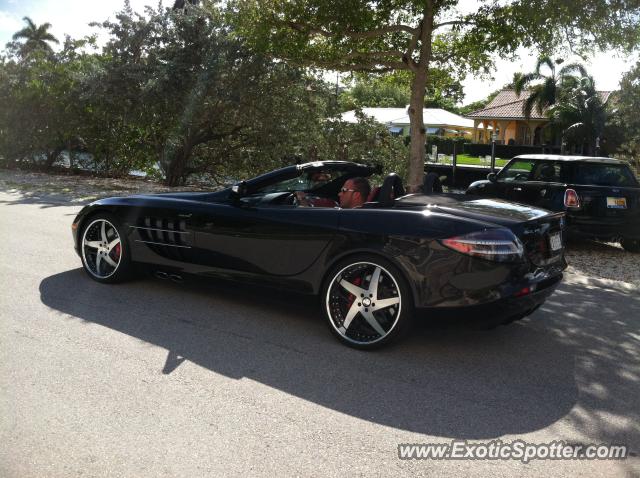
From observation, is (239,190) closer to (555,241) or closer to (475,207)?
(475,207)

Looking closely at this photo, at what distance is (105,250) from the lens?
20.0ft

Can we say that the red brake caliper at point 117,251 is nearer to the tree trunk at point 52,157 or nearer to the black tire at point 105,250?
the black tire at point 105,250

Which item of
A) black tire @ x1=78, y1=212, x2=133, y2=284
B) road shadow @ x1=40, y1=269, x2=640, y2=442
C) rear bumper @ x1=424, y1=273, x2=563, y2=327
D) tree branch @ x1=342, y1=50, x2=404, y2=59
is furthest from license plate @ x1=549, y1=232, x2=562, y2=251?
tree branch @ x1=342, y1=50, x2=404, y2=59

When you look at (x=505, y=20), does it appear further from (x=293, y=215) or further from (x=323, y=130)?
(x=293, y=215)

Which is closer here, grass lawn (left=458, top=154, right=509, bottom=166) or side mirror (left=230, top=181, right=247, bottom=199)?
side mirror (left=230, top=181, right=247, bottom=199)

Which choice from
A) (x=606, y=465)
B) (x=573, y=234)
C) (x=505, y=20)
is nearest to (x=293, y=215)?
(x=606, y=465)

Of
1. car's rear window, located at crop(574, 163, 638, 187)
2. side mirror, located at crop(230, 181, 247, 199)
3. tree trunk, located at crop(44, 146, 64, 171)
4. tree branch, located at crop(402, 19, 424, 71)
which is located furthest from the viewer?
tree trunk, located at crop(44, 146, 64, 171)

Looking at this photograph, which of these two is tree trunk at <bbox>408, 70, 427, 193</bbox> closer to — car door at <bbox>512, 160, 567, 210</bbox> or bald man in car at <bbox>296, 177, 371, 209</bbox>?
car door at <bbox>512, 160, 567, 210</bbox>

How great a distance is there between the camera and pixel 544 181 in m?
10.0

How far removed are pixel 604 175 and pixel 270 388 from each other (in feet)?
24.9

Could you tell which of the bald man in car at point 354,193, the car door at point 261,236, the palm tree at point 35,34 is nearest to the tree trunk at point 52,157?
the car door at point 261,236

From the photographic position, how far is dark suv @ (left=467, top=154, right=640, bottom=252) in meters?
9.40

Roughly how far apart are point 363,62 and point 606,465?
37.7ft

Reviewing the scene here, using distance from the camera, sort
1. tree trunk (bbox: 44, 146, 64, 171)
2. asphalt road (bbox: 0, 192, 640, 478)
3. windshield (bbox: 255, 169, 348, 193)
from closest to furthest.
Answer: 1. asphalt road (bbox: 0, 192, 640, 478)
2. windshield (bbox: 255, 169, 348, 193)
3. tree trunk (bbox: 44, 146, 64, 171)
